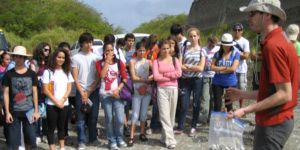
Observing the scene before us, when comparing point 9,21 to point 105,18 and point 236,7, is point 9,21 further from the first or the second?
point 236,7

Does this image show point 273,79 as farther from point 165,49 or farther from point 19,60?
point 19,60

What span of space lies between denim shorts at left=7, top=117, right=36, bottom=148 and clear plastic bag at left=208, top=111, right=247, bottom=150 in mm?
3009

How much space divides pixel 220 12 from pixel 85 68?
1382 cm

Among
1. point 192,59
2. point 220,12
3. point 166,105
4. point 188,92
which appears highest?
point 220,12

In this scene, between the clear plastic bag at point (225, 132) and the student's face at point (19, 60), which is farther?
the student's face at point (19, 60)

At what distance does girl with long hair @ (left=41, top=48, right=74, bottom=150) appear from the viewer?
4.65 metres

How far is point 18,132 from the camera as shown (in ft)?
14.9

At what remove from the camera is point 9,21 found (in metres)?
23.1

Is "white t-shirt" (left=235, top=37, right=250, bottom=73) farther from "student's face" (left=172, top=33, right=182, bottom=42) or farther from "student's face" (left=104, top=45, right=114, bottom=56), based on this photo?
"student's face" (left=104, top=45, right=114, bottom=56)

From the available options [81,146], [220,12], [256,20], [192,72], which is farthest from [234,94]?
[220,12]

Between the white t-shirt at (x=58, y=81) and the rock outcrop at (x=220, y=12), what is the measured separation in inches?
360

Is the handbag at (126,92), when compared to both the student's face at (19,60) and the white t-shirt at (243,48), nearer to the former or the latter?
the student's face at (19,60)

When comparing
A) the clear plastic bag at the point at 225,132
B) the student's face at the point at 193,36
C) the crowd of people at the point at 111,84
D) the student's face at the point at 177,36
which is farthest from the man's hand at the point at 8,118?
the student's face at the point at 177,36

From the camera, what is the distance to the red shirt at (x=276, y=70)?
2229 millimetres
